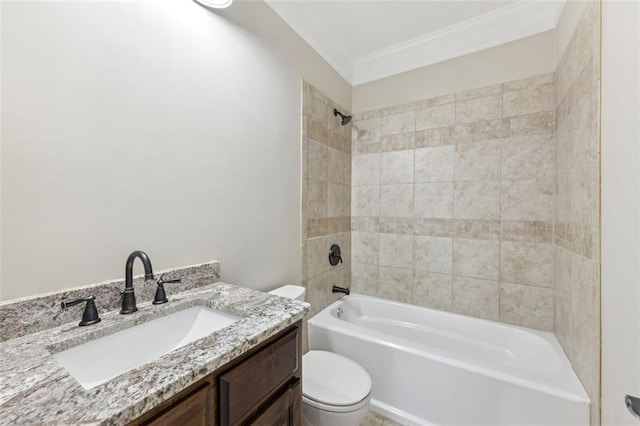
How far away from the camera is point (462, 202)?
2094 millimetres

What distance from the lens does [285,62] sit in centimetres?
173

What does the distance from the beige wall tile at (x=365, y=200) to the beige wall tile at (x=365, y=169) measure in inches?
2.3

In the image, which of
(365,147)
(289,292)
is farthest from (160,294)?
(365,147)

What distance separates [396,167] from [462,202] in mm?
639

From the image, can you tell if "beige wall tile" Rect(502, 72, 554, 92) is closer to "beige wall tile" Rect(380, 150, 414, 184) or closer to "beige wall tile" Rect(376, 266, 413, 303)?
"beige wall tile" Rect(380, 150, 414, 184)

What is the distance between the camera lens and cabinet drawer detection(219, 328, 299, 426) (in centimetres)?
64

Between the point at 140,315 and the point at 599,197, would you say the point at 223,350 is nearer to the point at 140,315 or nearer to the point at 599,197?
the point at 140,315

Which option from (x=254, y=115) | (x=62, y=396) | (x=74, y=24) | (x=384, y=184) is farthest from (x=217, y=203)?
(x=384, y=184)

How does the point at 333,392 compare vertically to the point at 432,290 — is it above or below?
below

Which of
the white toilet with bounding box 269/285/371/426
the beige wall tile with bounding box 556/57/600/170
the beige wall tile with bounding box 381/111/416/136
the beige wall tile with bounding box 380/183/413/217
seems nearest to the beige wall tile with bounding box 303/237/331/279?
the white toilet with bounding box 269/285/371/426

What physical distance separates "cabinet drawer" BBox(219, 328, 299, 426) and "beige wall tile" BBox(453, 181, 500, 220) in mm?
1800

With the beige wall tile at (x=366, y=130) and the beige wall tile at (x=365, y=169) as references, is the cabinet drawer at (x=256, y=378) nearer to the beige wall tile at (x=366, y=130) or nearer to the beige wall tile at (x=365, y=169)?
the beige wall tile at (x=365, y=169)

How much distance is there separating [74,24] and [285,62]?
1.14 meters

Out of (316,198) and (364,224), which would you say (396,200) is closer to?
(364,224)
